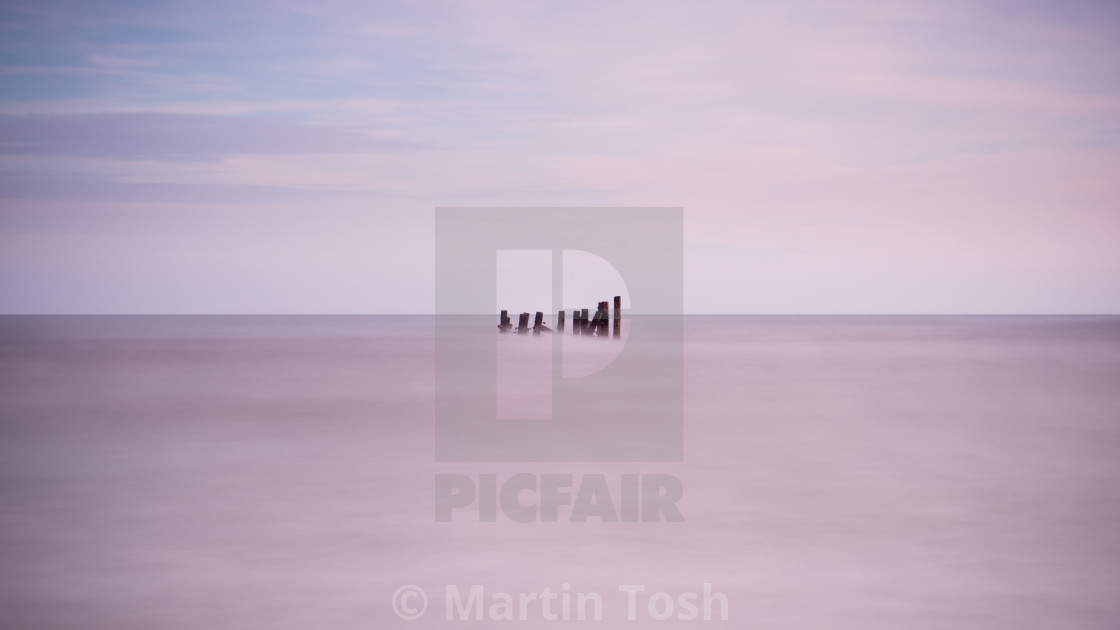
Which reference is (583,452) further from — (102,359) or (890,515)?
(102,359)

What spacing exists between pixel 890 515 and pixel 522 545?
9.20 feet

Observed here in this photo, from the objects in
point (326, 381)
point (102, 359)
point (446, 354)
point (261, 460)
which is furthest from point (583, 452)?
point (102, 359)

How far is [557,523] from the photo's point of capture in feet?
19.7

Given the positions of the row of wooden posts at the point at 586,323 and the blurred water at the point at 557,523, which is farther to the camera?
the row of wooden posts at the point at 586,323

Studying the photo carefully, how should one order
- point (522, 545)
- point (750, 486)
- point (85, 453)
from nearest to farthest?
point (522, 545) < point (750, 486) < point (85, 453)

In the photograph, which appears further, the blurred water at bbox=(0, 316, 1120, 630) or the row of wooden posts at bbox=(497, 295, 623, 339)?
the row of wooden posts at bbox=(497, 295, 623, 339)

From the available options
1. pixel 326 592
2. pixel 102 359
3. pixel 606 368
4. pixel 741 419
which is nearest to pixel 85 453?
pixel 326 592

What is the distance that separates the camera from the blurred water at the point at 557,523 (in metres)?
4.56

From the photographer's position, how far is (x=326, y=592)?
15.3 ft

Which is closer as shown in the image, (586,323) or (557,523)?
(557,523)

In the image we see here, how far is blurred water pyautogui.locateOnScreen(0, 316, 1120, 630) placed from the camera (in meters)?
4.56

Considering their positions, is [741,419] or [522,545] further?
[741,419]

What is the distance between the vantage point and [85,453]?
9.23 meters

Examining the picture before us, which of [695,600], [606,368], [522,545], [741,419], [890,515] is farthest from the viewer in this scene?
[606,368]
